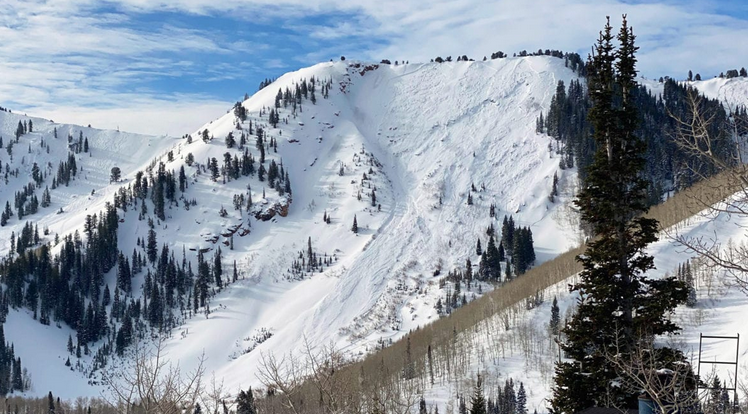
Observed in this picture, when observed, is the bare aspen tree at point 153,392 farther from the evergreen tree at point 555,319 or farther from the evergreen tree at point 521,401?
the evergreen tree at point 555,319

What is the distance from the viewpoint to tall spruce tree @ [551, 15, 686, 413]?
2422 centimetres

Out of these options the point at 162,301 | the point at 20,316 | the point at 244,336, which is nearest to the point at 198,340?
the point at 244,336

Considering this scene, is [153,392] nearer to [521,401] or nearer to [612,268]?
[612,268]

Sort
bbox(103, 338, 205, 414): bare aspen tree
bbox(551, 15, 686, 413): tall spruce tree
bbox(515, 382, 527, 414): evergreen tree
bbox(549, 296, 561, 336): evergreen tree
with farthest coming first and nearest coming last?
bbox(549, 296, 561, 336): evergreen tree → bbox(515, 382, 527, 414): evergreen tree → bbox(551, 15, 686, 413): tall spruce tree → bbox(103, 338, 205, 414): bare aspen tree

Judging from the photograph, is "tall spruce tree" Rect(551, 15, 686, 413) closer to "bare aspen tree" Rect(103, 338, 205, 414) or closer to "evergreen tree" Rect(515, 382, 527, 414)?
"bare aspen tree" Rect(103, 338, 205, 414)

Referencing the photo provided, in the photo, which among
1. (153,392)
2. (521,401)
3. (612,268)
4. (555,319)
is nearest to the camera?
(153,392)

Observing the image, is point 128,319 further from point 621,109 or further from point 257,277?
point 621,109

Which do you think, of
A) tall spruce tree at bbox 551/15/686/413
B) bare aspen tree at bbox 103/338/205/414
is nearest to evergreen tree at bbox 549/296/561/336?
tall spruce tree at bbox 551/15/686/413

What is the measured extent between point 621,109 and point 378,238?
558ft

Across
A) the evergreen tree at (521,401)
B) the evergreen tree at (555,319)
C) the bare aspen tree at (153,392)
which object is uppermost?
the bare aspen tree at (153,392)

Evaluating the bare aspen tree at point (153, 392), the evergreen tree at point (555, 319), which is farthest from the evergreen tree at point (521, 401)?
the bare aspen tree at point (153, 392)

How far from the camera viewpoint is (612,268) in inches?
984

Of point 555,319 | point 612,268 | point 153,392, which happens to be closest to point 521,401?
point 555,319

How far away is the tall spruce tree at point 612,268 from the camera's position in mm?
→ 24219
